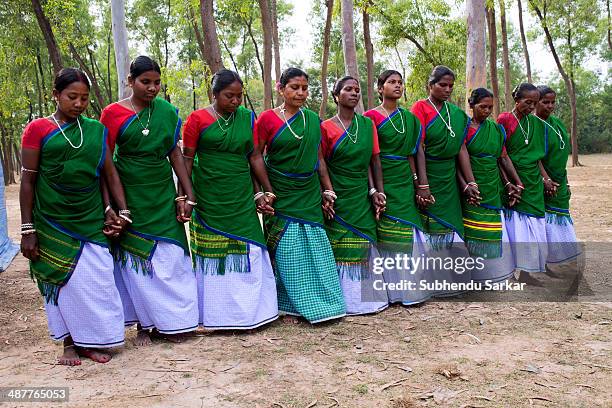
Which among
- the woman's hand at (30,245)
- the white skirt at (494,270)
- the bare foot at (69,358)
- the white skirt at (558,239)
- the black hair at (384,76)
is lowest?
the bare foot at (69,358)

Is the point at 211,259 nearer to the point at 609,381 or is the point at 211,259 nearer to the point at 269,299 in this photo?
the point at 269,299

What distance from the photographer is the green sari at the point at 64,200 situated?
3.35 metres

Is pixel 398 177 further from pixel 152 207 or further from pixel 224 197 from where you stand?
pixel 152 207

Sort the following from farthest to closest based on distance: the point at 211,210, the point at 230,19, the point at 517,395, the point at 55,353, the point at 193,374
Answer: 1. the point at 230,19
2. the point at 211,210
3. the point at 55,353
4. the point at 193,374
5. the point at 517,395

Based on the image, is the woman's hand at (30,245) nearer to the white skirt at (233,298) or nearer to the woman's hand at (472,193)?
the white skirt at (233,298)

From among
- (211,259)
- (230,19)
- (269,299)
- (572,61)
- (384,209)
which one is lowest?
(269,299)

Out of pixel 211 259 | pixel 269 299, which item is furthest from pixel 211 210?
pixel 269 299

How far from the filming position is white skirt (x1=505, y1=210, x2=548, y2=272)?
5094mm

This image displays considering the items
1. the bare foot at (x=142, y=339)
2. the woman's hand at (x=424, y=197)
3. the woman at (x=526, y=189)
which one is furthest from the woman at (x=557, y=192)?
the bare foot at (x=142, y=339)

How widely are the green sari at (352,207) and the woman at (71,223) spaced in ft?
5.64

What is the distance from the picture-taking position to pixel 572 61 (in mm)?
21781

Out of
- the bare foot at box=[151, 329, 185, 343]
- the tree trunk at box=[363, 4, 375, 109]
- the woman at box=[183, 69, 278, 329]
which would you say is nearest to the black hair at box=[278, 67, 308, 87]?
the woman at box=[183, 69, 278, 329]

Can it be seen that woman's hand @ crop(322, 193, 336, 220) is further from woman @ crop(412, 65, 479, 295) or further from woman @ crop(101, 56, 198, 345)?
woman @ crop(101, 56, 198, 345)

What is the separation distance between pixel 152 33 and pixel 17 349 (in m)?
23.9
